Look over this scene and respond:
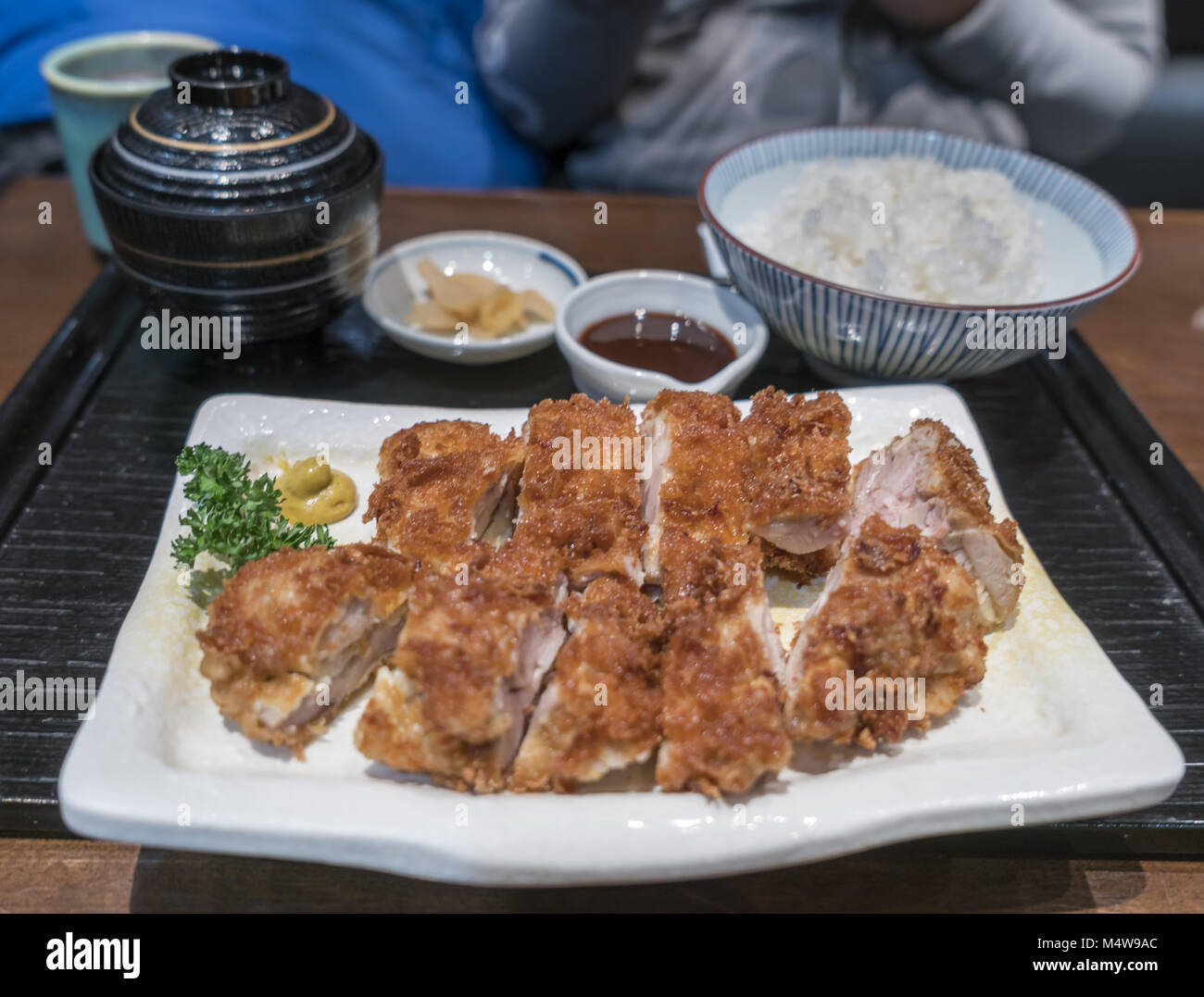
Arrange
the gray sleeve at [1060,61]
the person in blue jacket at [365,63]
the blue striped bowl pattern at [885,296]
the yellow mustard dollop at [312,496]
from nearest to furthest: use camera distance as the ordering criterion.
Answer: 1. the yellow mustard dollop at [312,496]
2. the blue striped bowl pattern at [885,296]
3. the gray sleeve at [1060,61]
4. the person in blue jacket at [365,63]

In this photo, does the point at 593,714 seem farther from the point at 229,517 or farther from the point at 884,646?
the point at 229,517

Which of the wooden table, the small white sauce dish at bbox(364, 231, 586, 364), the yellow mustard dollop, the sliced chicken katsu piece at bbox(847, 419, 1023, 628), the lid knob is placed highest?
the lid knob

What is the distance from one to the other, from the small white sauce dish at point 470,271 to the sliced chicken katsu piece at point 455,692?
1615 millimetres

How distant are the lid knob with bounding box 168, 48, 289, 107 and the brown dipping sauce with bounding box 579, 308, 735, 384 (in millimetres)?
1415

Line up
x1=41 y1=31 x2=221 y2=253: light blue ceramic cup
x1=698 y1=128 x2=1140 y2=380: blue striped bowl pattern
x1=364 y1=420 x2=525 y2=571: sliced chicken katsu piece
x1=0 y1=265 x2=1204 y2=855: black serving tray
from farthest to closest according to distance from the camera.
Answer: x1=41 y1=31 x2=221 y2=253: light blue ceramic cup
x1=698 y1=128 x2=1140 y2=380: blue striped bowl pattern
x1=364 y1=420 x2=525 y2=571: sliced chicken katsu piece
x1=0 y1=265 x2=1204 y2=855: black serving tray

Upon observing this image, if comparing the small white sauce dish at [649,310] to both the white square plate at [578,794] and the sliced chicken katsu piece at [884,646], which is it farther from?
the white square plate at [578,794]

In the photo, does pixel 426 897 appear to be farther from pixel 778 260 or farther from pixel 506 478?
pixel 778 260

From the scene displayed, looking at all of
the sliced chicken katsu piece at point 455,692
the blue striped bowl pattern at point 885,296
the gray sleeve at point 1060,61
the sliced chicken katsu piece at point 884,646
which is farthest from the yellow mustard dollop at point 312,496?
the gray sleeve at point 1060,61

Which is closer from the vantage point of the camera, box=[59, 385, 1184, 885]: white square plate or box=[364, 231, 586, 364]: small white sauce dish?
box=[59, 385, 1184, 885]: white square plate

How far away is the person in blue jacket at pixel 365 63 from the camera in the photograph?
15.2 ft

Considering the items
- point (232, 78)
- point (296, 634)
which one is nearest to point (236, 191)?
point (232, 78)

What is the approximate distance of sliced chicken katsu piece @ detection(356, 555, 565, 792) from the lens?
1900mm

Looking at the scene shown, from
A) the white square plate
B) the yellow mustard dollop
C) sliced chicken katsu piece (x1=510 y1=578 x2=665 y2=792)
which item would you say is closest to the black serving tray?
the white square plate

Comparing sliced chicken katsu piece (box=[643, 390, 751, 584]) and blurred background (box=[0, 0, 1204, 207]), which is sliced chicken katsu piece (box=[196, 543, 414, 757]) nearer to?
sliced chicken katsu piece (box=[643, 390, 751, 584])
